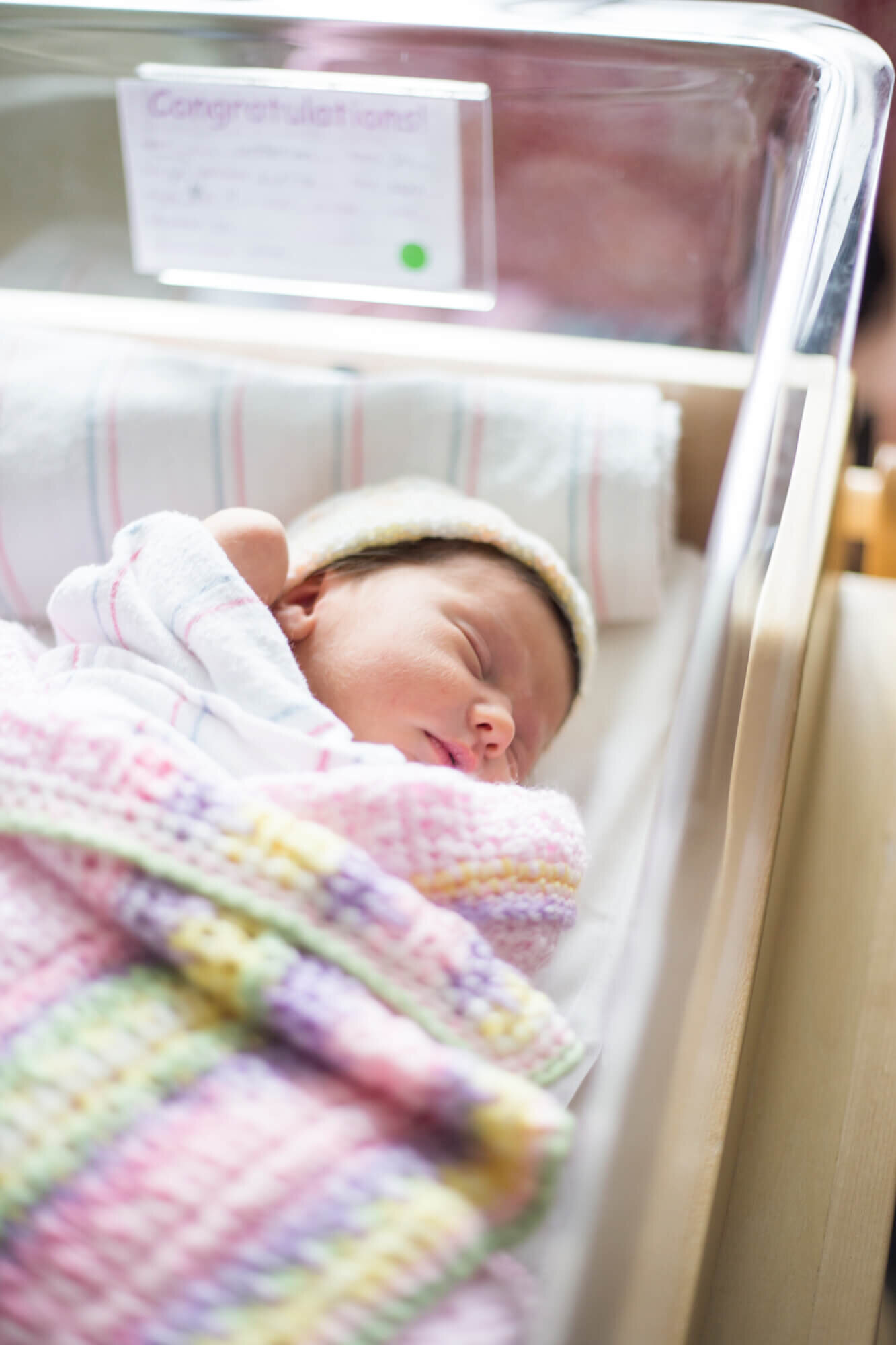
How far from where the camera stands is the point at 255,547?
782mm

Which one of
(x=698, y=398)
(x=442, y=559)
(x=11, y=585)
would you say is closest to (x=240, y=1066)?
(x=442, y=559)

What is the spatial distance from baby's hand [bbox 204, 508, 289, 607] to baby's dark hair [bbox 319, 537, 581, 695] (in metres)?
0.05

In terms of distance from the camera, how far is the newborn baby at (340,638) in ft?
2.23

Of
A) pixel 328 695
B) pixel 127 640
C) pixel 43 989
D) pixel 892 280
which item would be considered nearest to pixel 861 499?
pixel 892 280

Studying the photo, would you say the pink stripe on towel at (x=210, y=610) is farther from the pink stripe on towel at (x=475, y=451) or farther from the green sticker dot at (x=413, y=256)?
the green sticker dot at (x=413, y=256)

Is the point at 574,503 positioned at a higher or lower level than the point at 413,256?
lower

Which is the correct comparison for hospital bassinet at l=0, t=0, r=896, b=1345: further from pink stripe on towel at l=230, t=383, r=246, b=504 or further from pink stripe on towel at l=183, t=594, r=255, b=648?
pink stripe on towel at l=183, t=594, r=255, b=648

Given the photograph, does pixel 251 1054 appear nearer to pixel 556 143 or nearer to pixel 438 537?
pixel 438 537

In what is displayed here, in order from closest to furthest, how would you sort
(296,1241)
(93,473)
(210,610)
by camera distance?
(296,1241) → (210,610) → (93,473)

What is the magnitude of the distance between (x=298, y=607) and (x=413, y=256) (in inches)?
15.4

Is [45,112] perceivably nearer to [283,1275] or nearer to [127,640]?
[127,640]

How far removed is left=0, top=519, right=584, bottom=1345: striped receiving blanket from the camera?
0.43 metres

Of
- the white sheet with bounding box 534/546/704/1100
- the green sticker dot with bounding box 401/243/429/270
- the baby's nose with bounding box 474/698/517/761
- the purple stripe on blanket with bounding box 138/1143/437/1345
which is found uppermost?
the green sticker dot with bounding box 401/243/429/270

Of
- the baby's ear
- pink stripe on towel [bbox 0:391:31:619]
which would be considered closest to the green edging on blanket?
the baby's ear
